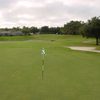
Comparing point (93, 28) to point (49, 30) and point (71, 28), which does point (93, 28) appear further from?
point (49, 30)

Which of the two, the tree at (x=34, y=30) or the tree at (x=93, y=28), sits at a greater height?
the tree at (x=93, y=28)

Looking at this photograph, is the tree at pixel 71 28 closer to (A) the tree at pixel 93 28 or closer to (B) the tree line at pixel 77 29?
(B) the tree line at pixel 77 29

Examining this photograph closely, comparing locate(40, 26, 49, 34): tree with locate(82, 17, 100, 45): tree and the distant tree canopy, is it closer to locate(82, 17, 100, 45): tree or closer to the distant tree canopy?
the distant tree canopy

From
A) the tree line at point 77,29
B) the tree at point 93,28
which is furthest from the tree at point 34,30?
the tree at point 93,28

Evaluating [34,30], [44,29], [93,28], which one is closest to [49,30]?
[44,29]

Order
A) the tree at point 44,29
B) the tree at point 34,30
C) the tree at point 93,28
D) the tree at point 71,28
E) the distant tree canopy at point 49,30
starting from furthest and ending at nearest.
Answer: the tree at point 34,30
the tree at point 44,29
the distant tree canopy at point 49,30
the tree at point 71,28
the tree at point 93,28

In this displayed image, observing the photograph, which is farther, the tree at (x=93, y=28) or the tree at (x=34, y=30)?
the tree at (x=34, y=30)

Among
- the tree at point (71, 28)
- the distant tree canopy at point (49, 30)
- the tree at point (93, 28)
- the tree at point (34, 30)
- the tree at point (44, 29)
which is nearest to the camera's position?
the tree at point (93, 28)

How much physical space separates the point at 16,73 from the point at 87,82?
3.92 metres

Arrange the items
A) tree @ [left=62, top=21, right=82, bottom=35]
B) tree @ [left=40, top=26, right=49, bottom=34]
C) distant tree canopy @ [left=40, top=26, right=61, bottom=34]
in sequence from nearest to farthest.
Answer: tree @ [left=62, top=21, right=82, bottom=35] → distant tree canopy @ [left=40, top=26, right=61, bottom=34] → tree @ [left=40, top=26, right=49, bottom=34]

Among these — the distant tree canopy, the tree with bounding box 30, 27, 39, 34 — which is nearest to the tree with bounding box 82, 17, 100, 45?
the distant tree canopy

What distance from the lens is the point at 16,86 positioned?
10.4m

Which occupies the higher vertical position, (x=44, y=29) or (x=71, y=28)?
(x=71, y=28)

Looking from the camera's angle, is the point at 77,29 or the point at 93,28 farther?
the point at 77,29
